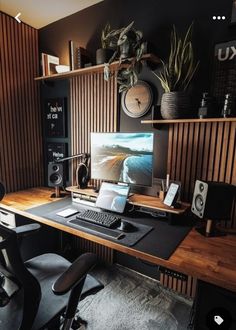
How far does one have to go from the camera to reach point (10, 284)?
1.10 metres

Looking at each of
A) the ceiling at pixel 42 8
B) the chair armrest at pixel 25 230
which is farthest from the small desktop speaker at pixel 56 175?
the ceiling at pixel 42 8

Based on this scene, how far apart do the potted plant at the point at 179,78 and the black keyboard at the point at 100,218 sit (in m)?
0.87

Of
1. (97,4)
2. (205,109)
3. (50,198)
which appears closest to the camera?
(205,109)

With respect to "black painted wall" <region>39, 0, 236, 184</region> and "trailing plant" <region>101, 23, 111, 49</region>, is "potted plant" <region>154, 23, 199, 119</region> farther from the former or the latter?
"trailing plant" <region>101, 23, 111, 49</region>

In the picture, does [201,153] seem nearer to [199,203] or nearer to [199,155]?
[199,155]

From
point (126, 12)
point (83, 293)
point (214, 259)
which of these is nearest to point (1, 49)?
point (126, 12)

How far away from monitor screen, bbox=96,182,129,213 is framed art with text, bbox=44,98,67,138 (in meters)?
1.00

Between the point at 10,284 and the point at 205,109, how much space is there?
1.55 meters

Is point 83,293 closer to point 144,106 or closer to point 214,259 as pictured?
point 214,259

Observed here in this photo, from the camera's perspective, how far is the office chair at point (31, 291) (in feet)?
3.09

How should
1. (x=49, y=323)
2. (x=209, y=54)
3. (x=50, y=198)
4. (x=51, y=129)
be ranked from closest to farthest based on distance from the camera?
(x=49, y=323) → (x=209, y=54) → (x=50, y=198) → (x=51, y=129)

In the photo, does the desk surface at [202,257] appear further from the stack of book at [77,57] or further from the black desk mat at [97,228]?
the stack of book at [77,57]

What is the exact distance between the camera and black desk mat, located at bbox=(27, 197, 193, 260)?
1.28 metres

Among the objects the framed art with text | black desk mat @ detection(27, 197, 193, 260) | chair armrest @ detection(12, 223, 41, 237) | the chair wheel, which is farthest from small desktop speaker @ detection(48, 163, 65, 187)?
the chair wheel
